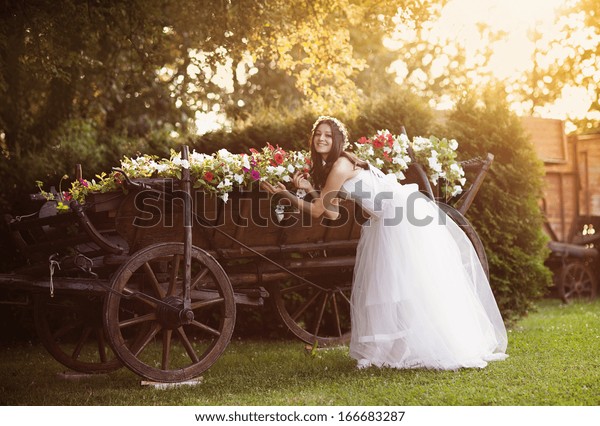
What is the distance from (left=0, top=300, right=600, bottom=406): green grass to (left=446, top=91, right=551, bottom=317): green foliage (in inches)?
49.4

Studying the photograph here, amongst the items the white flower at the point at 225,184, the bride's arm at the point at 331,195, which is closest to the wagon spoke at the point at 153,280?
the white flower at the point at 225,184

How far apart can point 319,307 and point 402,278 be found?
1633 mm

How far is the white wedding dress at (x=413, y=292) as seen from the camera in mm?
5188

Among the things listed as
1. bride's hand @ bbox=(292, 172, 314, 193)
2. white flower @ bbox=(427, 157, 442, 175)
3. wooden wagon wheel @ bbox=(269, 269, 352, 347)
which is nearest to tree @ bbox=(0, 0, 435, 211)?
wooden wagon wheel @ bbox=(269, 269, 352, 347)

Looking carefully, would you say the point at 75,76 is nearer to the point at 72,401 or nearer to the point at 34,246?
the point at 34,246

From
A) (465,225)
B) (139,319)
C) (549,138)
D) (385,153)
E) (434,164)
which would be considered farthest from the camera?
(549,138)

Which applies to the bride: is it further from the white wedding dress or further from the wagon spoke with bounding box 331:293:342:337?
the wagon spoke with bounding box 331:293:342:337

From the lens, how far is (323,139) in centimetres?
542

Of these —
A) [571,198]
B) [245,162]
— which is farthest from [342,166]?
[571,198]

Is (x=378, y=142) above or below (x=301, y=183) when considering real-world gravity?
above

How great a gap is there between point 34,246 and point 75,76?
5.69 m

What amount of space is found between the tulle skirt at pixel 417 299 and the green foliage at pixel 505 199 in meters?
2.07

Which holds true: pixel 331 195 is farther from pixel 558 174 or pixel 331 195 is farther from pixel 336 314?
pixel 558 174

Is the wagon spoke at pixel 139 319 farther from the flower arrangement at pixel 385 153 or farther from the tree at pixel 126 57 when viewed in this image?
the tree at pixel 126 57
